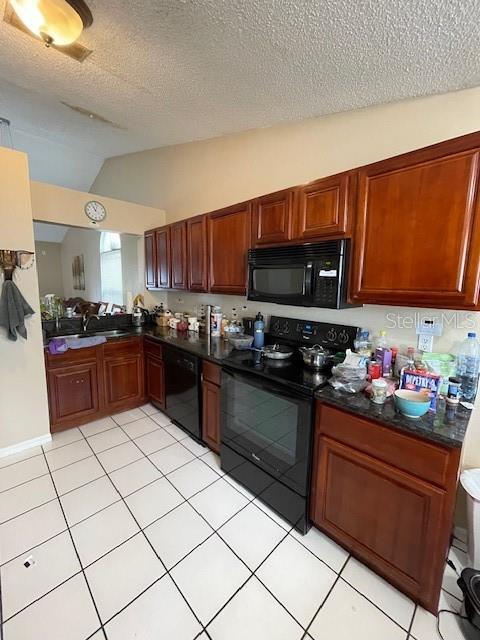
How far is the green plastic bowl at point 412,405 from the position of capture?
3.92 feet

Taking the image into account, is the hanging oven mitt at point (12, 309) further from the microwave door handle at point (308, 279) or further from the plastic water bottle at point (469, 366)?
the plastic water bottle at point (469, 366)

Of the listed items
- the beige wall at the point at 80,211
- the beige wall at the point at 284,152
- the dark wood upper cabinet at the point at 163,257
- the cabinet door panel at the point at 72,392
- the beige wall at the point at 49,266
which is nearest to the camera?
the beige wall at the point at 284,152

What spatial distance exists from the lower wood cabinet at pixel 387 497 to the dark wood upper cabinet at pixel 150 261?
2611mm

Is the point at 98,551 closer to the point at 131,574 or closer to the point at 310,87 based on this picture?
the point at 131,574

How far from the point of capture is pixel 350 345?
72.9 inches

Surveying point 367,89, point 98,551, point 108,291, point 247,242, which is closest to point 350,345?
point 247,242

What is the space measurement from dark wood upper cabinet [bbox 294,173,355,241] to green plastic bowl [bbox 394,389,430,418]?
3.10 ft

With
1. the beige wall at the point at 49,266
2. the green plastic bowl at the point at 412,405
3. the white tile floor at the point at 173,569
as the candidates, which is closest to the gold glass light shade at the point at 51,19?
the green plastic bowl at the point at 412,405

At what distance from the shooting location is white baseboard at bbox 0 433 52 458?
7.40ft

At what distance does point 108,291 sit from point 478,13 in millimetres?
5569

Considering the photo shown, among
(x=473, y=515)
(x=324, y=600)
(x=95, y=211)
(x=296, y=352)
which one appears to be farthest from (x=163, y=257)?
(x=473, y=515)

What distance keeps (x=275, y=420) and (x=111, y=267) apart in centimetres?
461

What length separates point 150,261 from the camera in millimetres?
3352

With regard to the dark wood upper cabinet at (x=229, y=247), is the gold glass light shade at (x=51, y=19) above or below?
above
